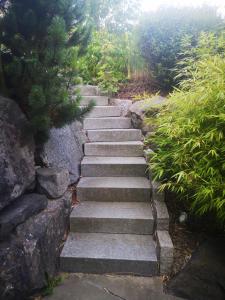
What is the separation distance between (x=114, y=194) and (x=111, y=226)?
0.42 meters

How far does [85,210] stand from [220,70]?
2.05 metres

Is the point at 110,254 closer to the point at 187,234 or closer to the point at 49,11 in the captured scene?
the point at 187,234

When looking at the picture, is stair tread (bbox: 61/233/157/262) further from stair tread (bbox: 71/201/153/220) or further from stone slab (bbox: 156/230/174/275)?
stair tread (bbox: 71/201/153/220)

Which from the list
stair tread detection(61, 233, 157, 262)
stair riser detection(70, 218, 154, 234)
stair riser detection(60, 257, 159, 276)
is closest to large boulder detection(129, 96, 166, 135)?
stair riser detection(70, 218, 154, 234)

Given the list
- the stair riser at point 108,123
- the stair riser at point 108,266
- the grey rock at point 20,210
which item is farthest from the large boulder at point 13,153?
the stair riser at point 108,123

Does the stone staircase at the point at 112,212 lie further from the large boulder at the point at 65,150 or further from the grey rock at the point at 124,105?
the grey rock at the point at 124,105

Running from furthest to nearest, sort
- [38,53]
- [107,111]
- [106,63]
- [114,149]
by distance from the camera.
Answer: [106,63]
[107,111]
[114,149]
[38,53]

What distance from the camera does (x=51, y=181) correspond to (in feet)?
7.66

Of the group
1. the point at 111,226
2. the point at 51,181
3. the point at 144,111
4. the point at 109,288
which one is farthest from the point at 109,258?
the point at 144,111

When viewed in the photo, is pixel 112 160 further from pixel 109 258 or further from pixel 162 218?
pixel 109 258

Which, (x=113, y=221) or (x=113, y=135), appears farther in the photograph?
(x=113, y=135)

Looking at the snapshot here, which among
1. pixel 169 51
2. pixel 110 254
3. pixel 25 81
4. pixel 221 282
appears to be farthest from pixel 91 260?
pixel 169 51

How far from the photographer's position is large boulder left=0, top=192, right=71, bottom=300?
1.80 m

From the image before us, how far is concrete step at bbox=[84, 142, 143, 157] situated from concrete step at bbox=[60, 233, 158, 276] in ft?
4.61
